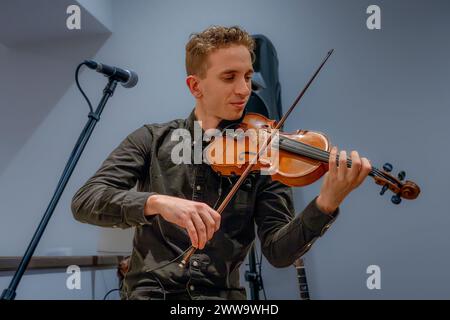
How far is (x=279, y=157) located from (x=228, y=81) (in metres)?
0.20

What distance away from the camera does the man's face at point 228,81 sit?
107 cm

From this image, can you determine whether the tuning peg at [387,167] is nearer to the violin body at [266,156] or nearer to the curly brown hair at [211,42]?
the violin body at [266,156]

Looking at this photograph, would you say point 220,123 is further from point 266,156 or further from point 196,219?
point 196,219

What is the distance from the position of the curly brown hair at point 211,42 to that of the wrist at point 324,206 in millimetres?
407

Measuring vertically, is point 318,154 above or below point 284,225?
above

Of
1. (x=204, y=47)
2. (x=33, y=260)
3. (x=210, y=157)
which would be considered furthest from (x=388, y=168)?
(x=33, y=260)

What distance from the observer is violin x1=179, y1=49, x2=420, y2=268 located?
99 cm

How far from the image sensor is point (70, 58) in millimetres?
2412

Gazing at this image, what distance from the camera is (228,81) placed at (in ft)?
3.53

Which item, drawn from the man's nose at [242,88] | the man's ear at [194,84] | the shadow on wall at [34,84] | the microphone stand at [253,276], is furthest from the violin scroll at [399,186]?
the shadow on wall at [34,84]

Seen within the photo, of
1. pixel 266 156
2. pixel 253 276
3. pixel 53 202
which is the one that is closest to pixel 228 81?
pixel 266 156

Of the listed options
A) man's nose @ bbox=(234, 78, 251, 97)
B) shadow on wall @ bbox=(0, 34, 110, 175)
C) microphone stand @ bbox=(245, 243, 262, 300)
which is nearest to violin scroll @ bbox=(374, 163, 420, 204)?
man's nose @ bbox=(234, 78, 251, 97)
